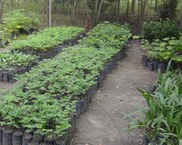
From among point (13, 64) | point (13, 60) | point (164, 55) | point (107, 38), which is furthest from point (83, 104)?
point (107, 38)

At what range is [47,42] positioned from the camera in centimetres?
792

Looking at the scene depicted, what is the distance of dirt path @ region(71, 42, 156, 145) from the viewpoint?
4.02m

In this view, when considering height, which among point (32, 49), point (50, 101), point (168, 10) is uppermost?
point (168, 10)

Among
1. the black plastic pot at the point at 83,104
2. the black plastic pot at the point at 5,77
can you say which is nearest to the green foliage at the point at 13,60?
the black plastic pot at the point at 5,77

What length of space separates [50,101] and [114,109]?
1368 mm

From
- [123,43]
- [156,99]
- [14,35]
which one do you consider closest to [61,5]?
[14,35]

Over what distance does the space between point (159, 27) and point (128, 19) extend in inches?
170

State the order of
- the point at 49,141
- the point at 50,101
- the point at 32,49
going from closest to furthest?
the point at 49,141, the point at 50,101, the point at 32,49

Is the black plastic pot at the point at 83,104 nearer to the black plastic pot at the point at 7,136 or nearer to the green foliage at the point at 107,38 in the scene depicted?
the black plastic pot at the point at 7,136

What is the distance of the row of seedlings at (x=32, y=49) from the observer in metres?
6.17

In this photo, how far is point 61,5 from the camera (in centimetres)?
1409

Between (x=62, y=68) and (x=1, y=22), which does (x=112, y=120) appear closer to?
(x=62, y=68)

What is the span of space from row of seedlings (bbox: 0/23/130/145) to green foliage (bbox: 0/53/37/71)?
0.79 meters

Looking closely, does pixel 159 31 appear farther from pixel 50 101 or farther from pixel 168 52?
pixel 50 101
